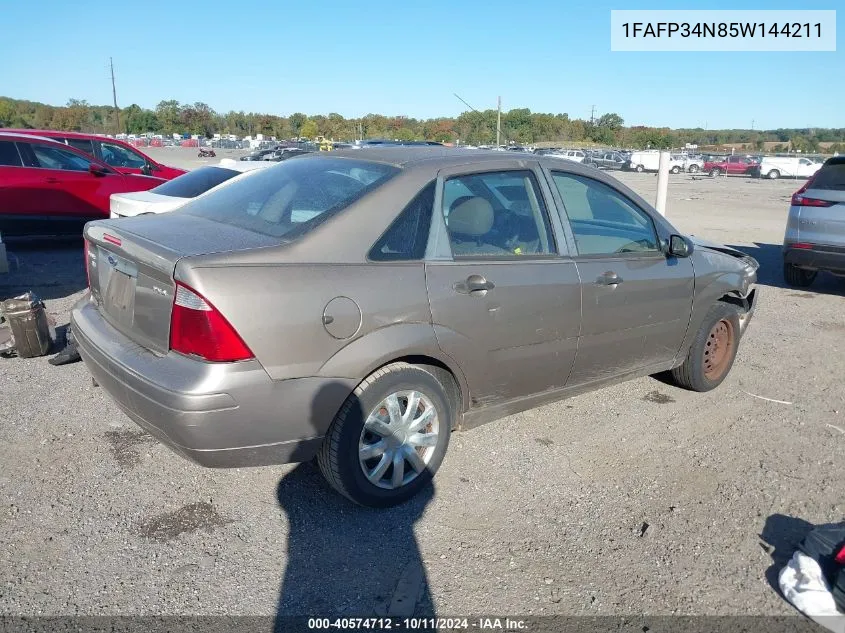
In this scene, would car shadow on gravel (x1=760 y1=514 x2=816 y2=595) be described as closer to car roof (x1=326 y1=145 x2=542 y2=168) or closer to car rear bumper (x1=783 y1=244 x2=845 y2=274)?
car roof (x1=326 y1=145 x2=542 y2=168)

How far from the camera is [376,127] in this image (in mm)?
87625

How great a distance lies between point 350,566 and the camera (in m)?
3.00

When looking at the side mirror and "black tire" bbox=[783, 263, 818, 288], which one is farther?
"black tire" bbox=[783, 263, 818, 288]

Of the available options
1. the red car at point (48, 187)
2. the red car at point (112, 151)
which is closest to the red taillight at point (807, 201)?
the red car at point (48, 187)

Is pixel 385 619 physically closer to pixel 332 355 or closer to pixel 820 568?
pixel 332 355

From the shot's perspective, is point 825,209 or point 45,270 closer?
point 825,209

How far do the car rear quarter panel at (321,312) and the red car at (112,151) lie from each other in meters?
9.90

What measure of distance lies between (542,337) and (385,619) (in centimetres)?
174

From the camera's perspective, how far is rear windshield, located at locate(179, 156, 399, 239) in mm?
3371

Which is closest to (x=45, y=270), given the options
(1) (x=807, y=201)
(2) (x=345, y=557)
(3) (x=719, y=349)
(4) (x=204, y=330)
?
(4) (x=204, y=330)

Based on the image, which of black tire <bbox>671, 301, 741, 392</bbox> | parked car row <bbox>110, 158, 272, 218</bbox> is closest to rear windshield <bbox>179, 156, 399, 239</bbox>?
black tire <bbox>671, 301, 741, 392</bbox>

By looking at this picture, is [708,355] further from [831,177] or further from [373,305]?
[831,177]

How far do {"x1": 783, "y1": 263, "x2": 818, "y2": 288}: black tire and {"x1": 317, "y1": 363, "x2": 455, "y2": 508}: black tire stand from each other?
739cm

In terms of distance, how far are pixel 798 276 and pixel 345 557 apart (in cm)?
819
